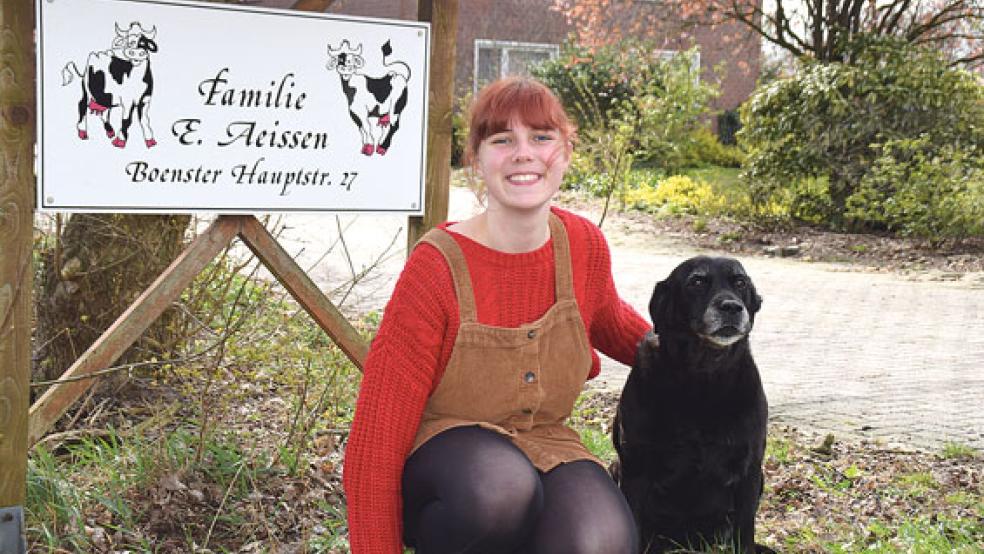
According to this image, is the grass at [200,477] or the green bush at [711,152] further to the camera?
the green bush at [711,152]

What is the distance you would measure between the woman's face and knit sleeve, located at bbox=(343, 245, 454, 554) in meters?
0.26

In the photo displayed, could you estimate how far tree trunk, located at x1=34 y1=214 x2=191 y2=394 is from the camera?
4.54m

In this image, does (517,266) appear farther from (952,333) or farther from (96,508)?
(952,333)

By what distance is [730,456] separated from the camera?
10.1ft

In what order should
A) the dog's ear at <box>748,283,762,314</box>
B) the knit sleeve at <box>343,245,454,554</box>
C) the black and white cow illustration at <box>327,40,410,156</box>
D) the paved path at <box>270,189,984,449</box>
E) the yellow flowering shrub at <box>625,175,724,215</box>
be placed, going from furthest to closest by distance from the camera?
the yellow flowering shrub at <box>625,175,724,215</box> → the paved path at <box>270,189,984,449</box> → the black and white cow illustration at <box>327,40,410,156</box> → the dog's ear at <box>748,283,762,314</box> → the knit sleeve at <box>343,245,454,554</box>

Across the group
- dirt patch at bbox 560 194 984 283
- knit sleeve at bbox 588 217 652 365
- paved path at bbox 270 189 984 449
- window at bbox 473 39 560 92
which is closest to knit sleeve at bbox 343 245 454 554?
knit sleeve at bbox 588 217 652 365

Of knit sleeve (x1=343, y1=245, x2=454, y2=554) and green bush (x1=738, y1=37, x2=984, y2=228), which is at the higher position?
green bush (x1=738, y1=37, x2=984, y2=228)

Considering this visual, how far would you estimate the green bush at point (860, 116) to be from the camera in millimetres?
12203

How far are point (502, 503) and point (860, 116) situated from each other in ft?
36.3

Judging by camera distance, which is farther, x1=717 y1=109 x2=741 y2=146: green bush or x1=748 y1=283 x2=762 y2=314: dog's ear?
x1=717 y1=109 x2=741 y2=146: green bush

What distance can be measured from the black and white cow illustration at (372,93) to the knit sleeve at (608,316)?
837mm

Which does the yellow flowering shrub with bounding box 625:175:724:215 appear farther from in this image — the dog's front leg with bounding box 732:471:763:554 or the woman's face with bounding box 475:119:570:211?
the woman's face with bounding box 475:119:570:211

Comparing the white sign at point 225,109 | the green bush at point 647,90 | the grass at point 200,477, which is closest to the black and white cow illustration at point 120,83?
the white sign at point 225,109

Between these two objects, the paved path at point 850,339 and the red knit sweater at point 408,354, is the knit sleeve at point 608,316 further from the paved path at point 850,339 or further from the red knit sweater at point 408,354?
the paved path at point 850,339
